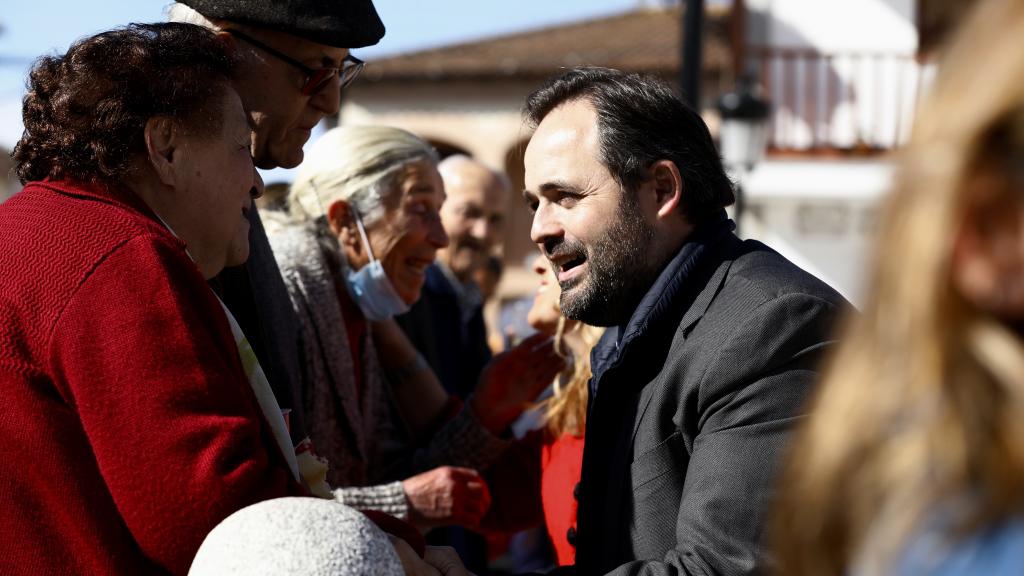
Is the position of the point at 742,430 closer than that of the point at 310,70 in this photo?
Yes

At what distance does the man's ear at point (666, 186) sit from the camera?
106 inches

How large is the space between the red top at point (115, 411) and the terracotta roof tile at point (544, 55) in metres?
19.3

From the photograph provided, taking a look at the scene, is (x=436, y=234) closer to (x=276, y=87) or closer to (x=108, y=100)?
(x=276, y=87)

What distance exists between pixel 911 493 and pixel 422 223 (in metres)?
3.21

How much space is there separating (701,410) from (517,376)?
4.46 ft

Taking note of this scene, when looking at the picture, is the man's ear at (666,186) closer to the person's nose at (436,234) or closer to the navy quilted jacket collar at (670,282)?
the navy quilted jacket collar at (670,282)

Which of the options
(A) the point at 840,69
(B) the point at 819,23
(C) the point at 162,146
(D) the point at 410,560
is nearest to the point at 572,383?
(D) the point at 410,560

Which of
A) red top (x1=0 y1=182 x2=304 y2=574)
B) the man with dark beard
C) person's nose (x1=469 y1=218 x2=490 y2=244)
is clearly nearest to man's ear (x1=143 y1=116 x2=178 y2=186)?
red top (x1=0 y1=182 x2=304 y2=574)

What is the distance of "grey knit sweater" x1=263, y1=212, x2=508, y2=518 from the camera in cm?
358

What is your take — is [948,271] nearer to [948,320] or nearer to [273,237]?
[948,320]

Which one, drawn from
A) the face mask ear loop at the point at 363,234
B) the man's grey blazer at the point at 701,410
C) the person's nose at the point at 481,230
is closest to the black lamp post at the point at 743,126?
the person's nose at the point at 481,230

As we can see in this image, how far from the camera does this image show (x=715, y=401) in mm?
2322

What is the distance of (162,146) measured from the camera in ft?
7.48

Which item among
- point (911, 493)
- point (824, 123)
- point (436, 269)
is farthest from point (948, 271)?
point (824, 123)
